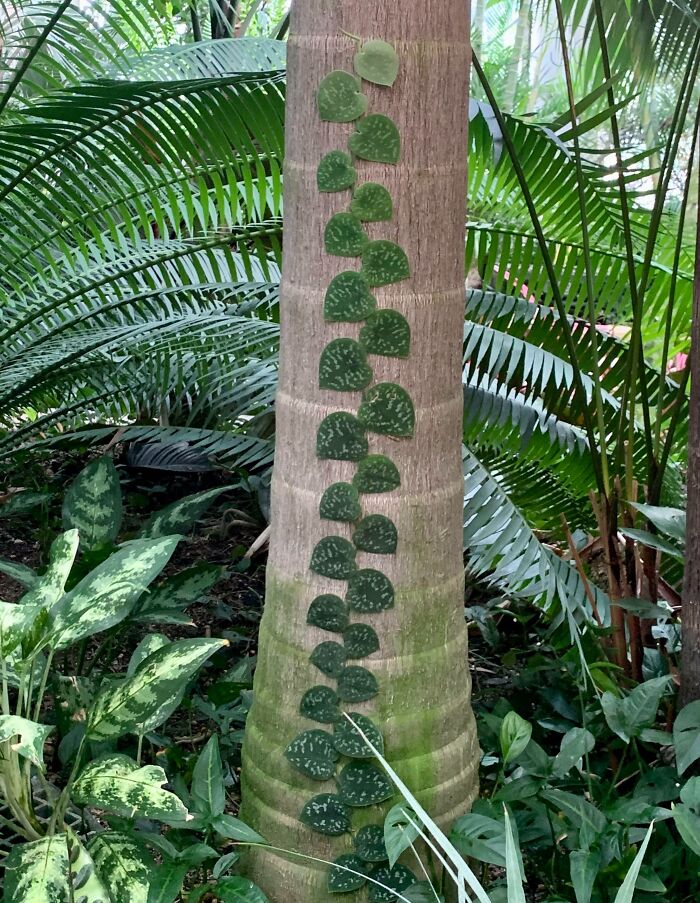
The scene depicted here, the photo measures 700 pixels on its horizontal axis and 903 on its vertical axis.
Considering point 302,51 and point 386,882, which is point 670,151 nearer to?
point 302,51

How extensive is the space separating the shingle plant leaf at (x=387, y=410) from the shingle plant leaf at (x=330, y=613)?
0.22 m

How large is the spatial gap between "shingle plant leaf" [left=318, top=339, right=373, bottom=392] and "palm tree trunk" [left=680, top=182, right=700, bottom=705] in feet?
1.82

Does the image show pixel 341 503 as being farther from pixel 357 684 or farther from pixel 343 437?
pixel 357 684

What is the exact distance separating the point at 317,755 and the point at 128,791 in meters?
0.24

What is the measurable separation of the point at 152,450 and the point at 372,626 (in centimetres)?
206

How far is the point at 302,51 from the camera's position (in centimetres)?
112

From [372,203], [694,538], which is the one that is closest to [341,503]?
[372,203]

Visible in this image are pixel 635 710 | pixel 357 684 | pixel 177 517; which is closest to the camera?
pixel 357 684

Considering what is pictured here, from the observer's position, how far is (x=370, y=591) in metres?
1.20

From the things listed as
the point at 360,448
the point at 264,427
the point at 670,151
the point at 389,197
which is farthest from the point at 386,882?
the point at 264,427

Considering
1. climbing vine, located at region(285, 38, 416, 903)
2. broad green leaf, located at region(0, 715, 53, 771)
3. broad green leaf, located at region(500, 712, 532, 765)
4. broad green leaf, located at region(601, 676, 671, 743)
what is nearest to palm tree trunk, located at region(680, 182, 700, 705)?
broad green leaf, located at region(601, 676, 671, 743)

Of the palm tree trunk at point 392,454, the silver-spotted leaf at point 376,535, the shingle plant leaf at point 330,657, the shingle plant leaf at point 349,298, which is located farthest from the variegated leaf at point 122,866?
the shingle plant leaf at point 349,298

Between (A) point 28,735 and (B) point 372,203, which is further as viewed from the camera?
(B) point 372,203

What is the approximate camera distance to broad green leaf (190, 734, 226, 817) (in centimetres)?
122
